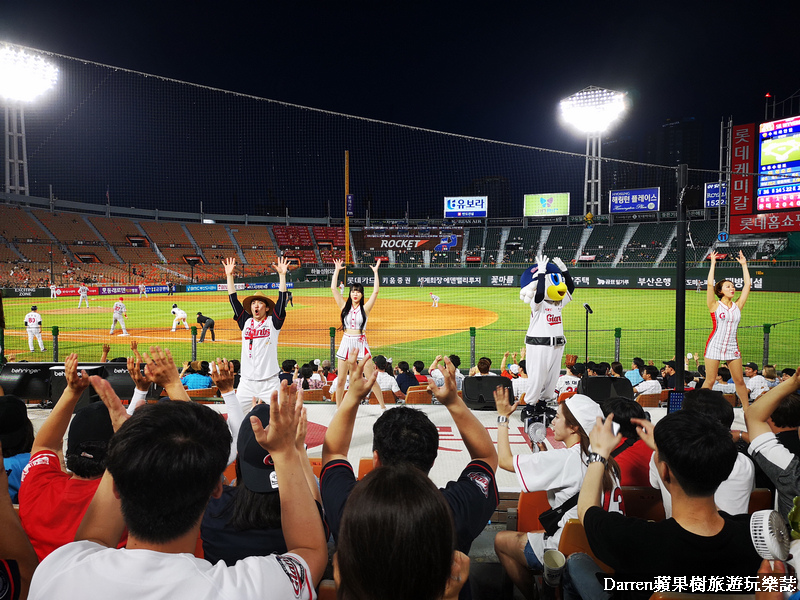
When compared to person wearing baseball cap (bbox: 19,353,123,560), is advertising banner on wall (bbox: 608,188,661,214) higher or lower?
higher

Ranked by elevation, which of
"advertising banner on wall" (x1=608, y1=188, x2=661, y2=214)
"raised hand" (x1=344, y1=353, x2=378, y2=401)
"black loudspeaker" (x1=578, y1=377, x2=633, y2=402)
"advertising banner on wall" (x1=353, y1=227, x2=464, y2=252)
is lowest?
"black loudspeaker" (x1=578, y1=377, x2=633, y2=402)

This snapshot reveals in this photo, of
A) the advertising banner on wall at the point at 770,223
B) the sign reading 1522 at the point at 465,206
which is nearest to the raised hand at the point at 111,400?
the advertising banner on wall at the point at 770,223

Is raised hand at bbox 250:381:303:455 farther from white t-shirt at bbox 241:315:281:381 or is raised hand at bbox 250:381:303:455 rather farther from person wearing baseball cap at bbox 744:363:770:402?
person wearing baseball cap at bbox 744:363:770:402

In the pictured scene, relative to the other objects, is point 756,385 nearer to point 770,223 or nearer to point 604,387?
point 604,387

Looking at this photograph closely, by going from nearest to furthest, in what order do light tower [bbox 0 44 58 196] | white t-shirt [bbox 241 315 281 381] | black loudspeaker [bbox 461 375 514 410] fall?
white t-shirt [bbox 241 315 281 381], black loudspeaker [bbox 461 375 514 410], light tower [bbox 0 44 58 196]

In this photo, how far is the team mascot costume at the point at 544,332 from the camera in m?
6.53

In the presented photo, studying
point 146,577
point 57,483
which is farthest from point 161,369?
point 146,577

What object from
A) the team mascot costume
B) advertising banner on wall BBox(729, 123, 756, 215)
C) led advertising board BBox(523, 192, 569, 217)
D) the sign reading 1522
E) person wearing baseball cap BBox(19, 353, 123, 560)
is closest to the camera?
person wearing baseball cap BBox(19, 353, 123, 560)

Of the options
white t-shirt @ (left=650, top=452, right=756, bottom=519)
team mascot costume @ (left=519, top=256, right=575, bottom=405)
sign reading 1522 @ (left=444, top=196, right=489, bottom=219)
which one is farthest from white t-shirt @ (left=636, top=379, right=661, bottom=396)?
sign reading 1522 @ (left=444, top=196, right=489, bottom=219)

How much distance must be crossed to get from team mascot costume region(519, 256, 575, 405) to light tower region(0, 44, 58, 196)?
101 feet

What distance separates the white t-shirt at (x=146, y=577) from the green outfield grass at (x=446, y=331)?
42.7 feet

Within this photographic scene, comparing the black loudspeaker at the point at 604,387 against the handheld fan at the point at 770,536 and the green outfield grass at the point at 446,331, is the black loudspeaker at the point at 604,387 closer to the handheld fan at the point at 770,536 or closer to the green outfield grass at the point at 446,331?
the handheld fan at the point at 770,536

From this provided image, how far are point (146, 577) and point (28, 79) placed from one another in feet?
149

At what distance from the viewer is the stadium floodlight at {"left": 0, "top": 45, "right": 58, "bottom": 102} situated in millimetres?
32622
